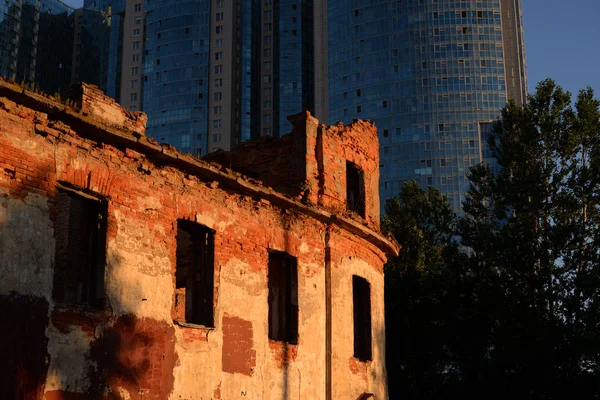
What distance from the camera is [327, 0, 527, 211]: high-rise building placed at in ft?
257

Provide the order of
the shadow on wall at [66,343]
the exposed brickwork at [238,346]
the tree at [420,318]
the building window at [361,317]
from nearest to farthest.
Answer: the shadow on wall at [66,343], the exposed brickwork at [238,346], the building window at [361,317], the tree at [420,318]

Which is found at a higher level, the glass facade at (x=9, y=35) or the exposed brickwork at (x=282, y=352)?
the glass facade at (x=9, y=35)

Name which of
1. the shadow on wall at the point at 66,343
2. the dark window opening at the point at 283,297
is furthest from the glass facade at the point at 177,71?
the shadow on wall at the point at 66,343

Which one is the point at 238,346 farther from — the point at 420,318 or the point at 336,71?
the point at 336,71

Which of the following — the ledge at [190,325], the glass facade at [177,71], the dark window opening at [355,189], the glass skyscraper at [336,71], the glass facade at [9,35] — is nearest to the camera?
the ledge at [190,325]

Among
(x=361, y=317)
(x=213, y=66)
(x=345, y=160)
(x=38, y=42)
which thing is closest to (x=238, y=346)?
(x=361, y=317)

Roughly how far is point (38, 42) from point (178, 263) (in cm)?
8789

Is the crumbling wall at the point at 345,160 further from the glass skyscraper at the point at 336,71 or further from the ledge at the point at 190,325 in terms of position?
the glass skyscraper at the point at 336,71

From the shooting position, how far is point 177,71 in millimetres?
92562

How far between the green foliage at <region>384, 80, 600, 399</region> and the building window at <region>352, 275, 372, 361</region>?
8633 mm

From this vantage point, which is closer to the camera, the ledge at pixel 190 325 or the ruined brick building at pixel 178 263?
the ruined brick building at pixel 178 263

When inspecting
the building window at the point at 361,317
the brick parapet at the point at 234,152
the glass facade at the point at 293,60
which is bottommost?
the building window at the point at 361,317

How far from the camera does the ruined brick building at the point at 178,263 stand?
955 centimetres

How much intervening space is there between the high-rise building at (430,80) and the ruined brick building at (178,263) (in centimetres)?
6089
